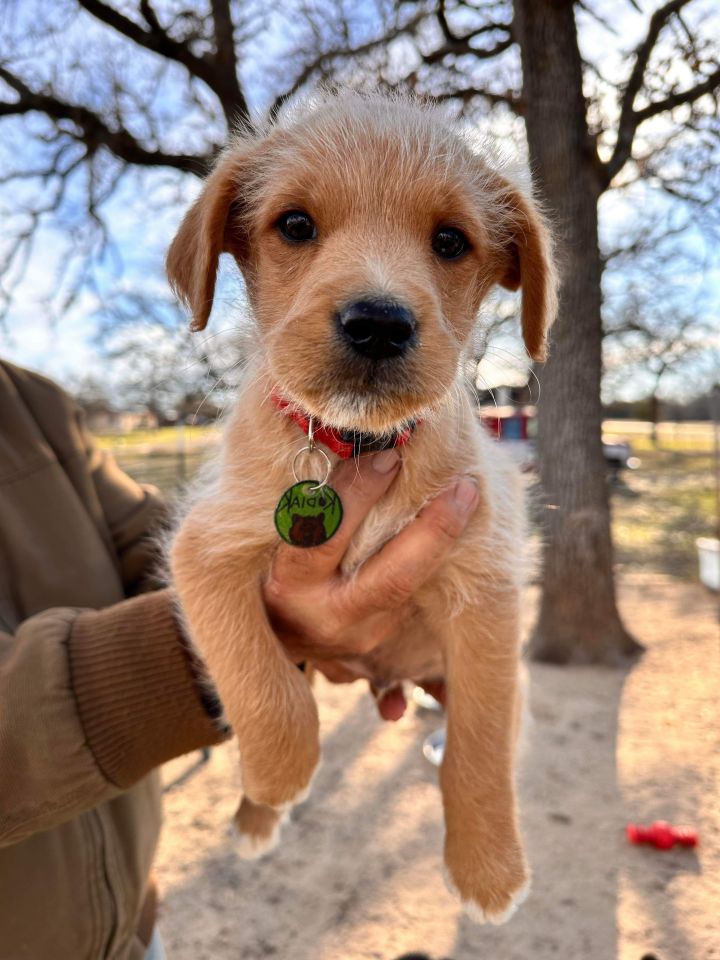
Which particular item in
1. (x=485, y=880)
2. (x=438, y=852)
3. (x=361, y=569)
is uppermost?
(x=361, y=569)

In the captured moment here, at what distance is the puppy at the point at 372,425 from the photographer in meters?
1.67

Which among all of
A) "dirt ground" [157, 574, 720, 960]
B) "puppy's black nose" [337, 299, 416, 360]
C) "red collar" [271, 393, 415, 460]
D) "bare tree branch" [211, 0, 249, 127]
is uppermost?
"bare tree branch" [211, 0, 249, 127]

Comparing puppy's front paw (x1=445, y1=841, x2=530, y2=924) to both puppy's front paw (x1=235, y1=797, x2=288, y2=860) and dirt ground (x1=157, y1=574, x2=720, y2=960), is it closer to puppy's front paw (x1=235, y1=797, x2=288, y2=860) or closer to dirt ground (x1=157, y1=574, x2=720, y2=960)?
puppy's front paw (x1=235, y1=797, x2=288, y2=860)

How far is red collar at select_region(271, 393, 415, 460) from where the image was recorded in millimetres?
1765

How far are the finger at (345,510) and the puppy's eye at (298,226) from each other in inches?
22.1

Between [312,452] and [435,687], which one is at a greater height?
[312,452]

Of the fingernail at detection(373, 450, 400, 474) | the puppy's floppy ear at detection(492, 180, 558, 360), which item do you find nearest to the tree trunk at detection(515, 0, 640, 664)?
the puppy's floppy ear at detection(492, 180, 558, 360)

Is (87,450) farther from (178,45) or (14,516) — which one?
(178,45)

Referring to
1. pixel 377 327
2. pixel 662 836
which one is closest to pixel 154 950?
pixel 377 327

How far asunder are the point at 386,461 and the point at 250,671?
24.5 inches

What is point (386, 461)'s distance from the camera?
70.5 inches

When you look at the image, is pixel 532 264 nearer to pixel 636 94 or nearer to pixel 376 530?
pixel 376 530

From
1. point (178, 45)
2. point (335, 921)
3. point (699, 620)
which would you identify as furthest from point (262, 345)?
point (699, 620)

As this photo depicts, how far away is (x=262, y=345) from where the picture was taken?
1863mm
